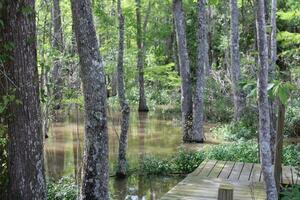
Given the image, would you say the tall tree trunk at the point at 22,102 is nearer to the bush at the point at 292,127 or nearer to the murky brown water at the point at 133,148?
the murky brown water at the point at 133,148

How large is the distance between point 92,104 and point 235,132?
1026 cm

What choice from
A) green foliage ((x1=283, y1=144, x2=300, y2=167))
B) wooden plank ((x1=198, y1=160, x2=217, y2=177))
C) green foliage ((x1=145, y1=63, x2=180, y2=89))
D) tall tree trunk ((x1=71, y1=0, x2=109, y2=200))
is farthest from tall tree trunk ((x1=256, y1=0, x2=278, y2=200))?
green foliage ((x1=145, y1=63, x2=180, y2=89))

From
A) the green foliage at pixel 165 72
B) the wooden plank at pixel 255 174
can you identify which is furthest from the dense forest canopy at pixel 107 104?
the wooden plank at pixel 255 174

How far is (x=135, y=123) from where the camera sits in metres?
22.0

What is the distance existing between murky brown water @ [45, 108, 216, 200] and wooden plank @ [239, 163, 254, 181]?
1.78 meters

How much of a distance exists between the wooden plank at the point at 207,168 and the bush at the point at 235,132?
5.05m

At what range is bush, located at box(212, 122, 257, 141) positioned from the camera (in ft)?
52.0

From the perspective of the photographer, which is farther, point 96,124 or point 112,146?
point 112,146

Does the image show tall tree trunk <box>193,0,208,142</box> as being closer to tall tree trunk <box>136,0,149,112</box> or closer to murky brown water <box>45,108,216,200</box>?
murky brown water <box>45,108,216,200</box>

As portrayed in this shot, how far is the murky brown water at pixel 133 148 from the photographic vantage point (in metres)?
10.3

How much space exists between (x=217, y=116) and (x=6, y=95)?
16.3 metres

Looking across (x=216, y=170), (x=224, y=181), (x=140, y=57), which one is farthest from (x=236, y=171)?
(x=140, y=57)

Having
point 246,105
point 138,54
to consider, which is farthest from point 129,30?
point 246,105

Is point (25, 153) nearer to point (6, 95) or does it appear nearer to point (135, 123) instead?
point (6, 95)
